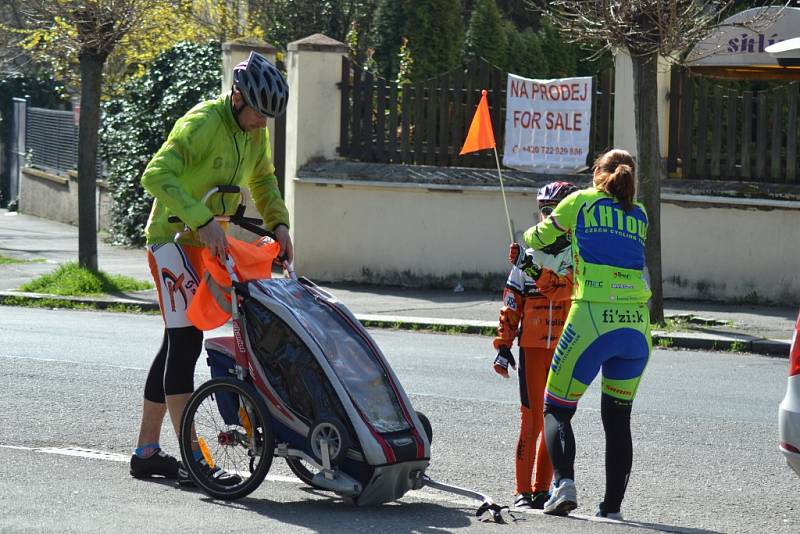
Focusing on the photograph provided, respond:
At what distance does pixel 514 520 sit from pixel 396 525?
1.79 ft

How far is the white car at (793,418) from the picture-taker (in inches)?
200

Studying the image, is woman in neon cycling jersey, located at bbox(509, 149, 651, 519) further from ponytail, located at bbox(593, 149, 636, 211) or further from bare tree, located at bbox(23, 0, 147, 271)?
bare tree, located at bbox(23, 0, 147, 271)

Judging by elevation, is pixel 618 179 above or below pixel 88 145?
below

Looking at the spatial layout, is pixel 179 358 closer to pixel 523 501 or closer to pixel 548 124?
pixel 523 501

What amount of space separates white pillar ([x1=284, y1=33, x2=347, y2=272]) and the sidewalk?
1240 millimetres

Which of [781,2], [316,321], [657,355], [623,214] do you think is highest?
[781,2]

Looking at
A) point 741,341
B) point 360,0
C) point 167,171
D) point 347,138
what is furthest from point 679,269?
point 360,0

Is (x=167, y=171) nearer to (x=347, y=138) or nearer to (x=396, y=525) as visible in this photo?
(x=396, y=525)

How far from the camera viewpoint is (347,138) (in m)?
16.4

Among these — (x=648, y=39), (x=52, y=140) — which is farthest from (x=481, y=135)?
(x=52, y=140)

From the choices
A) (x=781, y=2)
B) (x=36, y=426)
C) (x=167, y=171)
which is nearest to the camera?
(x=167, y=171)

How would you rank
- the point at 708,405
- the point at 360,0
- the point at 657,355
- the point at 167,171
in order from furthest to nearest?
the point at 360,0
the point at 657,355
the point at 708,405
the point at 167,171

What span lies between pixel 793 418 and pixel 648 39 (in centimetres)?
823

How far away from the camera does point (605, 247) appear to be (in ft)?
18.6
